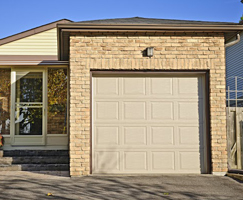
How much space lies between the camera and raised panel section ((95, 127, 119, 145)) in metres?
8.57

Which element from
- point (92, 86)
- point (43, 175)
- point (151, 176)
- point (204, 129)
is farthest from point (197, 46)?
point (43, 175)

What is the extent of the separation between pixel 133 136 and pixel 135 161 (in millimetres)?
574

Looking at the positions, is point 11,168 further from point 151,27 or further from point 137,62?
point 151,27

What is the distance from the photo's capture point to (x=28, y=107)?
11500 millimetres

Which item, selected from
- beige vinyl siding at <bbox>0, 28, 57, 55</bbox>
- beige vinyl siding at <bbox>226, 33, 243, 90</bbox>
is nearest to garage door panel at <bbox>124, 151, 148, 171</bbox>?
beige vinyl siding at <bbox>0, 28, 57, 55</bbox>

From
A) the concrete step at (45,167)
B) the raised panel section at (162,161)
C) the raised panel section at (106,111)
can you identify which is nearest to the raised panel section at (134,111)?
the raised panel section at (106,111)

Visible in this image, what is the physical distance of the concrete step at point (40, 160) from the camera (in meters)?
10.0

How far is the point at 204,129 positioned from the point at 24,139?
5.56 meters

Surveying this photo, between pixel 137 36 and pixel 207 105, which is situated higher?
pixel 137 36

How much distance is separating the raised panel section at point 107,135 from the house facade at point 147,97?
0.02 metres

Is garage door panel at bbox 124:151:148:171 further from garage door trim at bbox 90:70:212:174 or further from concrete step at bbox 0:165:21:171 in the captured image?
concrete step at bbox 0:165:21:171

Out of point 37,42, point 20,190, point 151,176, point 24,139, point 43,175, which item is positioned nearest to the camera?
point 20,190

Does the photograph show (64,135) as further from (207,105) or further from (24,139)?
(207,105)

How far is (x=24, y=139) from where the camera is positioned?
11.3 metres
